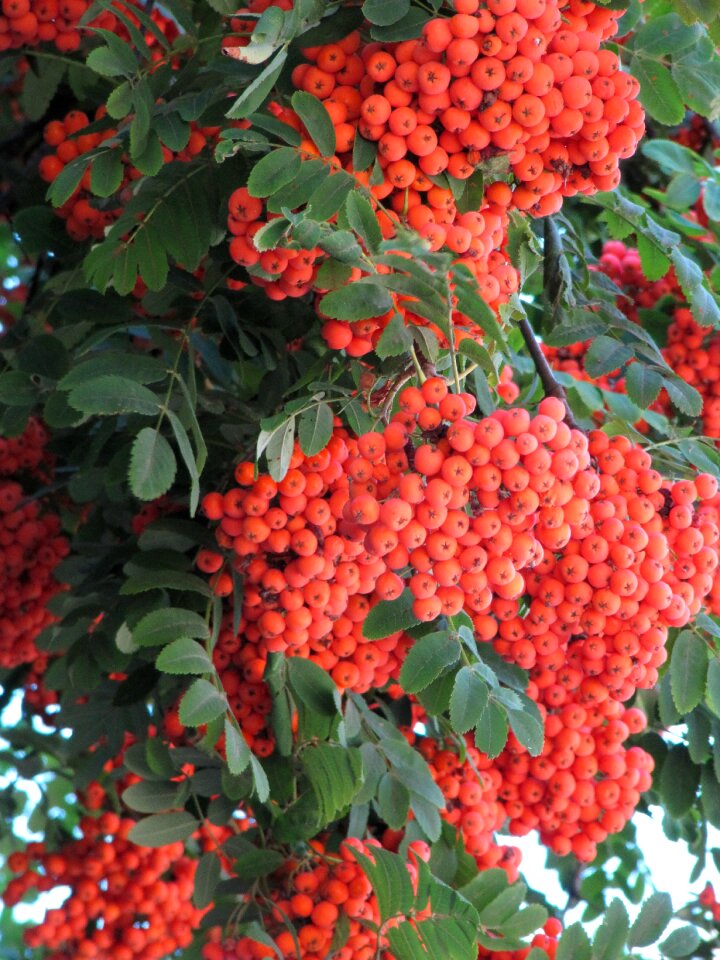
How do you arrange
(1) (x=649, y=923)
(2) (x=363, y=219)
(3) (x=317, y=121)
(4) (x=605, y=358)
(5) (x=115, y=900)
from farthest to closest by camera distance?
(5) (x=115, y=900)
(4) (x=605, y=358)
(1) (x=649, y=923)
(3) (x=317, y=121)
(2) (x=363, y=219)

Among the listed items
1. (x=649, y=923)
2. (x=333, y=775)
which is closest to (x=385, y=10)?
(x=333, y=775)

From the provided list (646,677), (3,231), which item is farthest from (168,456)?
(3,231)

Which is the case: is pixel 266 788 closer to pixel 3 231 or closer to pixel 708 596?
pixel 708 596

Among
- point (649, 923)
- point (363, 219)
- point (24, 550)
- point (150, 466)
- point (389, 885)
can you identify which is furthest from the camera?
A: point (24, 550)

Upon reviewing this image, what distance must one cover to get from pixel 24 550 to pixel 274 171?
145 centimetres

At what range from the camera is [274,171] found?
188 centimetres

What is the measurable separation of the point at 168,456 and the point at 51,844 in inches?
75.8

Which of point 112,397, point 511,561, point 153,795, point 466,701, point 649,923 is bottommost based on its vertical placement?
point 649,923

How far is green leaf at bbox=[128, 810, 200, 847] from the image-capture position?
2.61 m

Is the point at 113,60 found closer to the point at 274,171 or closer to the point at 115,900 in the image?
the point at 274,171

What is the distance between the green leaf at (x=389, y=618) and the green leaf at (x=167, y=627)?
33 centimetres

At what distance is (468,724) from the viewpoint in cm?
198

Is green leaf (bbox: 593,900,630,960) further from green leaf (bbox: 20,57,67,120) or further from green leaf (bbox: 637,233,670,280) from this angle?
green leaf (bbox: 20,57,67,120)

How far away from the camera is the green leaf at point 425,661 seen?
2.02 meters
